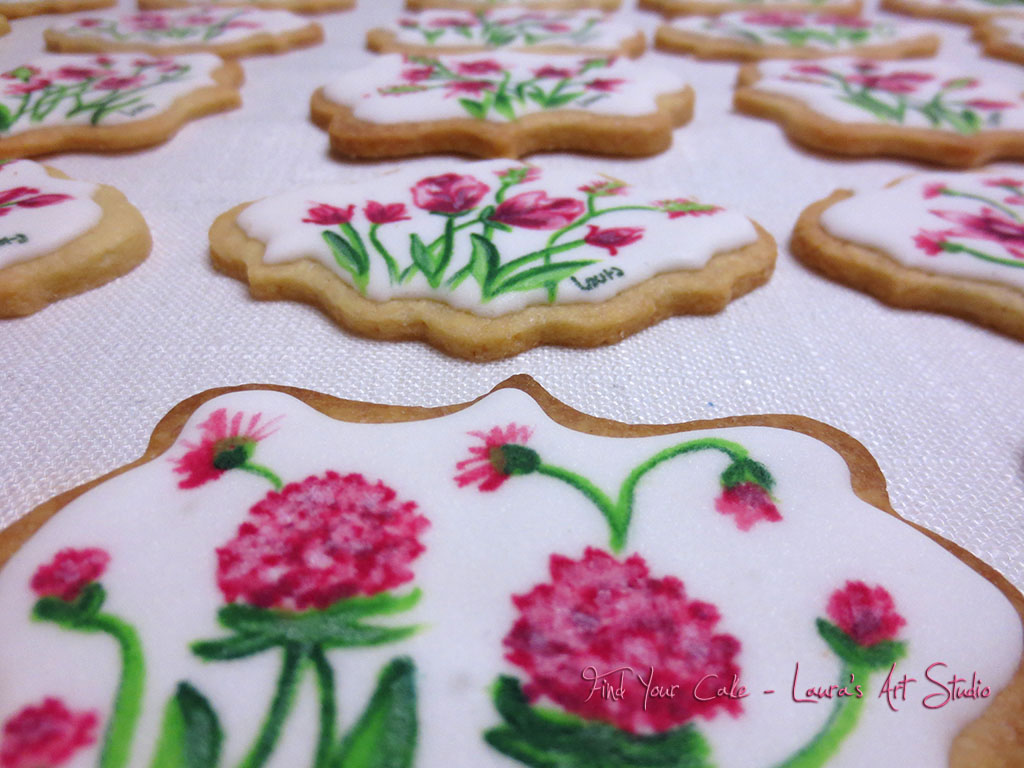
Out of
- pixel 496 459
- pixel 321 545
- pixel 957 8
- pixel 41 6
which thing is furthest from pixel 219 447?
pixel 957 8

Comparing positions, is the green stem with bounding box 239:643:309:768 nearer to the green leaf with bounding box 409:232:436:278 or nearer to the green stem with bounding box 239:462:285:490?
the green stem with bounding box 239:462:285:490

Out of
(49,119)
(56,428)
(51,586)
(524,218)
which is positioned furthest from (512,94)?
(51,586)

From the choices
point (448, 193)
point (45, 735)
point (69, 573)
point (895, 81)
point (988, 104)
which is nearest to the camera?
point (45, 735)

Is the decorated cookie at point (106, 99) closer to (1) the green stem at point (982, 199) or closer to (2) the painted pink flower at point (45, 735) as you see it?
(2) the painted pink flower at point (45, 735)

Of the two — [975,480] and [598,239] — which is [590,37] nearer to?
[598,239]

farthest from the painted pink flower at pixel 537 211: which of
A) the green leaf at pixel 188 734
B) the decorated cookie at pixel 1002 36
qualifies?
the decorated cookie at pixel 1002 36

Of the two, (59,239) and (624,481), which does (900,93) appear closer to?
(624,481)

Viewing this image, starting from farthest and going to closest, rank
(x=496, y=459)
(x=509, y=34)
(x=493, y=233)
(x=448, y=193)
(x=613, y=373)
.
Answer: (x=509, y=34)
(x=448, y=193)
(x=493, y=233)
(x=613, y=373)
(x=496, y=459)

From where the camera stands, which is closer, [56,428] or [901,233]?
[56,428]
